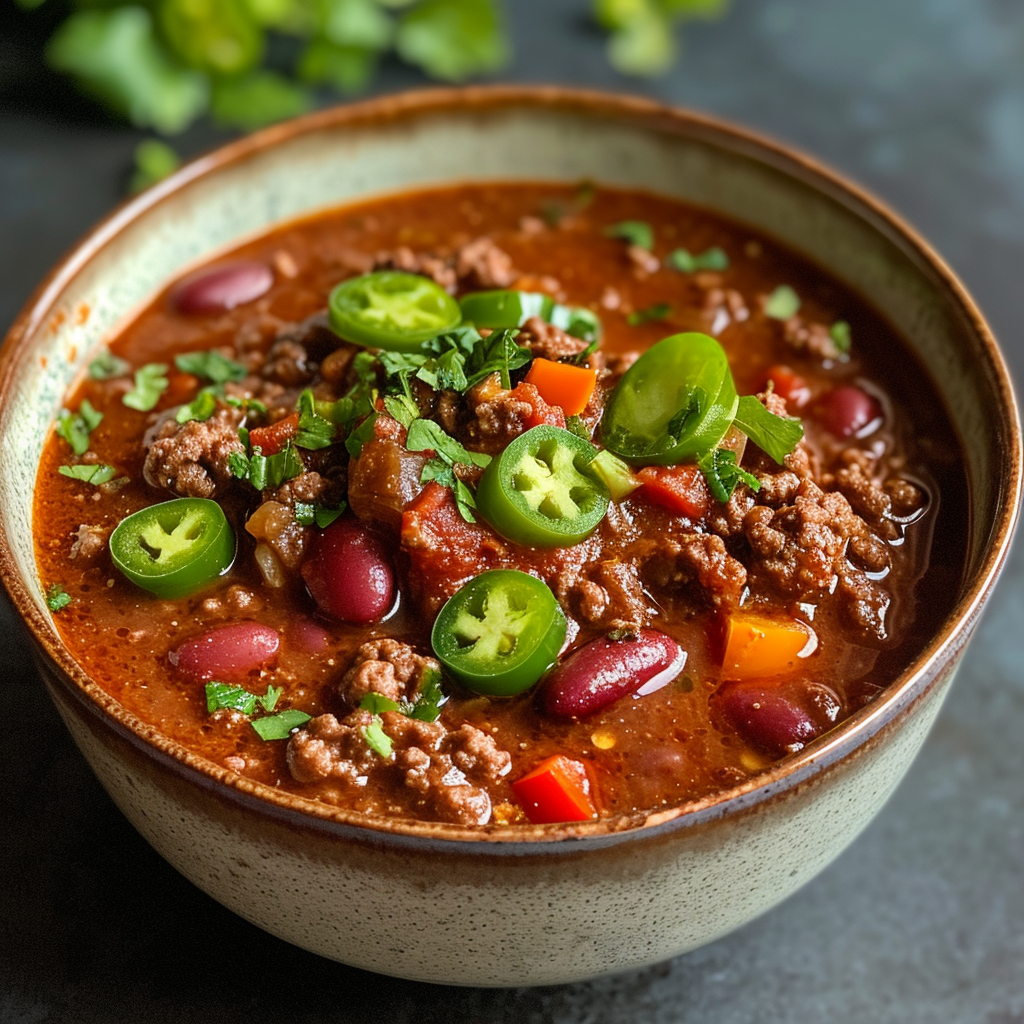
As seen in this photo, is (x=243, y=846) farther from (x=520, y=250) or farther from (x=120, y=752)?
(x=520, y=250)

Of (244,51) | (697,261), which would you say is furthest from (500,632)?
(244,51)

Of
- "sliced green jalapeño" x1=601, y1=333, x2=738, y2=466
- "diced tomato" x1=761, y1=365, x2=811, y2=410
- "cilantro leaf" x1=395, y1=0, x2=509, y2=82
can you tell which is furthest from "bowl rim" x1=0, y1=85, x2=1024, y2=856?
"cilantro leaf" x1=395, y1=0, x2=509, y2=82

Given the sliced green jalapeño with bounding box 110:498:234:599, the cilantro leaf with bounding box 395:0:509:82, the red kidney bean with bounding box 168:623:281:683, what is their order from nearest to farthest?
the red kidney bean with bounding box 168:623:281:683 < the sliced green jalapeño with bounding box 110:498:234:599 < the cilantro leaf with bounding box 395:0:509:82

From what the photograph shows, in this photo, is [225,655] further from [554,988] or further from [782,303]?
[782,303]

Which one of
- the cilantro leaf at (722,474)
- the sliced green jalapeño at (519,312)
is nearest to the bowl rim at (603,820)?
the cilantro leaf at (722,474)

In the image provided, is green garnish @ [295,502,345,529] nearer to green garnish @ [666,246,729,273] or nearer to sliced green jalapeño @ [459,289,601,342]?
Result: sliced green jalapeño @ [459,289,601,342]

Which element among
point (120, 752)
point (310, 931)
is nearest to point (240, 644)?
point (120, 752)

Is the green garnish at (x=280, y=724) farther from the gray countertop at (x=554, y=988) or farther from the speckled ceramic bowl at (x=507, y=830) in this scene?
the gray countertop at (x=554, y=988)
